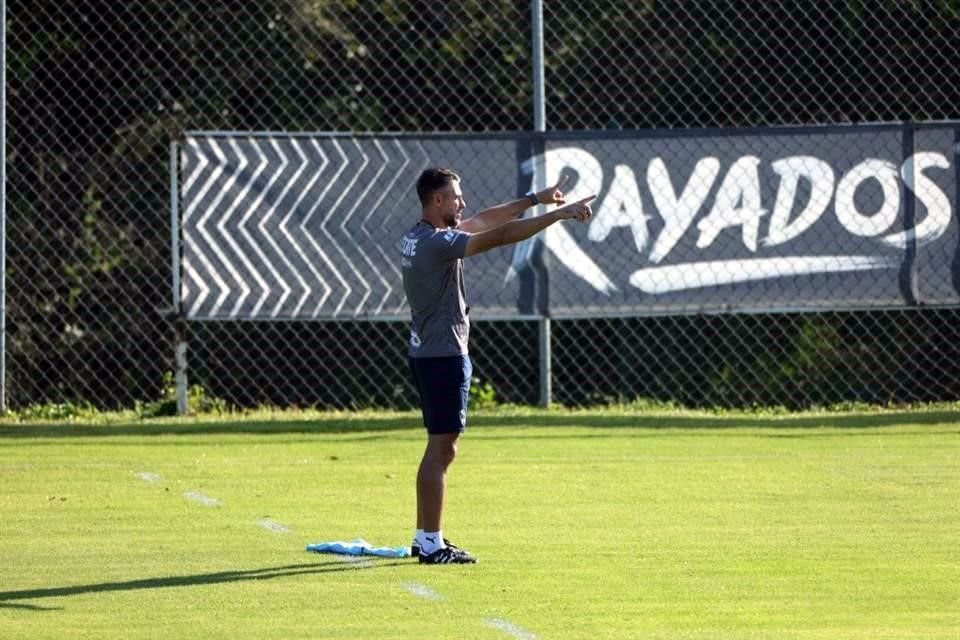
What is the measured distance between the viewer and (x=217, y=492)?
1066cm

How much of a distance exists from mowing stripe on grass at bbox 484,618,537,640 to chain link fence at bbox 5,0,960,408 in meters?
8.56

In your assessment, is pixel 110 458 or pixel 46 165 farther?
pixel 46 165

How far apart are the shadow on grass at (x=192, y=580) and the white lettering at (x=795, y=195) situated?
6.79 m

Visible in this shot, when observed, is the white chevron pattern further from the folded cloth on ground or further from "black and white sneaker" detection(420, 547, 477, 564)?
"black and white sneaker" detection(420, 547, 477, 564)

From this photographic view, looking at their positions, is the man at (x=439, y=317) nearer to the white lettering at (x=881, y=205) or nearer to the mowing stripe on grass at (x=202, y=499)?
the mowing stripe on grass at (x=202, y=499)

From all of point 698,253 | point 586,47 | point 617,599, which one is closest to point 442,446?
point 617,599

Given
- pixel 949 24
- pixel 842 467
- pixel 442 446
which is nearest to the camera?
pixel 442 446

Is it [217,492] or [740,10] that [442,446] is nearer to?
[217,492]

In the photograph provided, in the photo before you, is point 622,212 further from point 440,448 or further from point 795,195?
point 440,448

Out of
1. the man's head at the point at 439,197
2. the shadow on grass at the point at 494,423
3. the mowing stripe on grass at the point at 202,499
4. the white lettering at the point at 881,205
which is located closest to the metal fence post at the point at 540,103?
the shadow on grass at the point at 494,423

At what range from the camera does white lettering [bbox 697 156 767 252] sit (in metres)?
14.3

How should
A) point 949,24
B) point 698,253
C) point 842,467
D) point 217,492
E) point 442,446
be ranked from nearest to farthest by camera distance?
1. point 442,446
2. point 217,492
3. point 842,467
4. point 698,253
5. point 949,24

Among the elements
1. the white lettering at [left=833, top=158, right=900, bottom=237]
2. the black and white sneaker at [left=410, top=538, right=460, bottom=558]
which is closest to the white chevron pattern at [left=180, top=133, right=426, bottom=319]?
the white lettering at [left=833, top=158, right=900, bottom=237]

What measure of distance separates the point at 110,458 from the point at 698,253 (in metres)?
4.76
